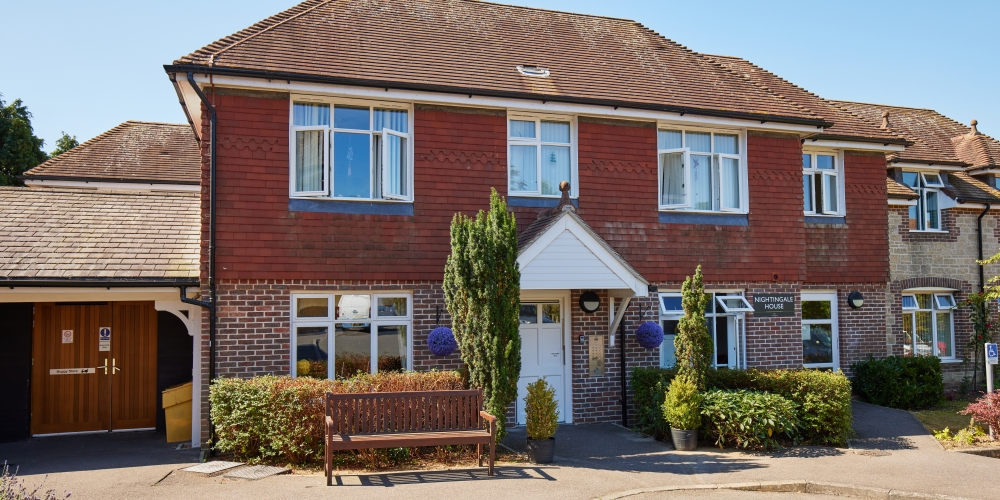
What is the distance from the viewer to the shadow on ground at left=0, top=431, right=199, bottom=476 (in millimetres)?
9633

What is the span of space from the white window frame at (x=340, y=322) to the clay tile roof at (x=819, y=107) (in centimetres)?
835

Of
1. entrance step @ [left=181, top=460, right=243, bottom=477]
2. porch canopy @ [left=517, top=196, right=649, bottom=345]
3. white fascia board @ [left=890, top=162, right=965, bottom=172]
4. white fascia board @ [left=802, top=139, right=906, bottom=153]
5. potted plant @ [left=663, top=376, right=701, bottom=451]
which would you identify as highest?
white fascia board @ [left=802, top=139, right=906, bottom=153]

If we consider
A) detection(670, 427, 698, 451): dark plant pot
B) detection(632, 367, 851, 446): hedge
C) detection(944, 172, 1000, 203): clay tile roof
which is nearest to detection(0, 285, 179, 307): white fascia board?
detection(632, 367, 851, 446): hedge

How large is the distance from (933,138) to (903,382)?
826 cm

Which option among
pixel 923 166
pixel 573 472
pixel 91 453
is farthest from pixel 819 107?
pixel 91 453

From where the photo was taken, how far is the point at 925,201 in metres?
17.6

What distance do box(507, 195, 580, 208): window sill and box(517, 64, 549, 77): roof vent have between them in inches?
86.7

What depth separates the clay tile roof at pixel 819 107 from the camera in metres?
14.9

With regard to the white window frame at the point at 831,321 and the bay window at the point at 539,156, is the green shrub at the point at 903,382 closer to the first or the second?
the white window frame at the point at 831,321

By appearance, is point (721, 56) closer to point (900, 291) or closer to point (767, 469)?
point (900, 291)

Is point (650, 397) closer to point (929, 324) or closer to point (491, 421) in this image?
point (491, 421)

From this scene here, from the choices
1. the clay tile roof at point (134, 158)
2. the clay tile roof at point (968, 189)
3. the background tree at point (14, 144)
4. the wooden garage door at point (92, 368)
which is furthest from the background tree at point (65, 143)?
the clay tile roof at point (968, 189)

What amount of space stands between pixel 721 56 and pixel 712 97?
449cm

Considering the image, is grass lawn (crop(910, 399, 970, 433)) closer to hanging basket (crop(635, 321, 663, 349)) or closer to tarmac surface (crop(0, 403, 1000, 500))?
tarmac surface (crop(0, 403, 1000, 500))
